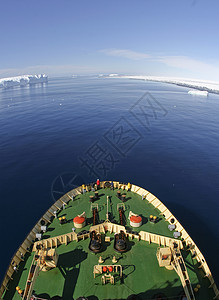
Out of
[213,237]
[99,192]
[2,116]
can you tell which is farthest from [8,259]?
[2,116]

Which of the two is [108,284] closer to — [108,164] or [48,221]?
[48,221]

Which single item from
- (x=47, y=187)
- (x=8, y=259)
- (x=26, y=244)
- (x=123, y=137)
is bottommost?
(x=8, y=259)

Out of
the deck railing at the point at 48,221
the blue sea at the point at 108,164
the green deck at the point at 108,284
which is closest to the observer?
the green deck at the point at 108,284

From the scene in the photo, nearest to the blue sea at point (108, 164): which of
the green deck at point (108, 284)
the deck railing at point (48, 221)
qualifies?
the deck railing at point (48, 221)

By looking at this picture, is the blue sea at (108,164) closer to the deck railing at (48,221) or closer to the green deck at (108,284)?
the deck railing at (48,221)

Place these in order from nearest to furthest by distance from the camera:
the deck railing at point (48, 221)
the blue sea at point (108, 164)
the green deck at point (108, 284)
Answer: the green deck at point (108, 284), the deck railing at point (48, 221), the blue sea at point (108, 164)

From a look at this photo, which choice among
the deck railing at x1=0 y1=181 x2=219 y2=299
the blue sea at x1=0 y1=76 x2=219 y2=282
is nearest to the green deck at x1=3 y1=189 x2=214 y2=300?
the deck railing at x1=0 y1=181 x2=219 y2=299

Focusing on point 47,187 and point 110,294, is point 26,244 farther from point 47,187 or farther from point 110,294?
point 47,187

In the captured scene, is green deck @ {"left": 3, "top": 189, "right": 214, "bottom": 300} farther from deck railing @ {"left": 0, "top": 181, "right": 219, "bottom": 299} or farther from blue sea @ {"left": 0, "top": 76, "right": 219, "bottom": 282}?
blue sea @ {"left": 0, "top": 76, "right": 219, "bottom": 282}
